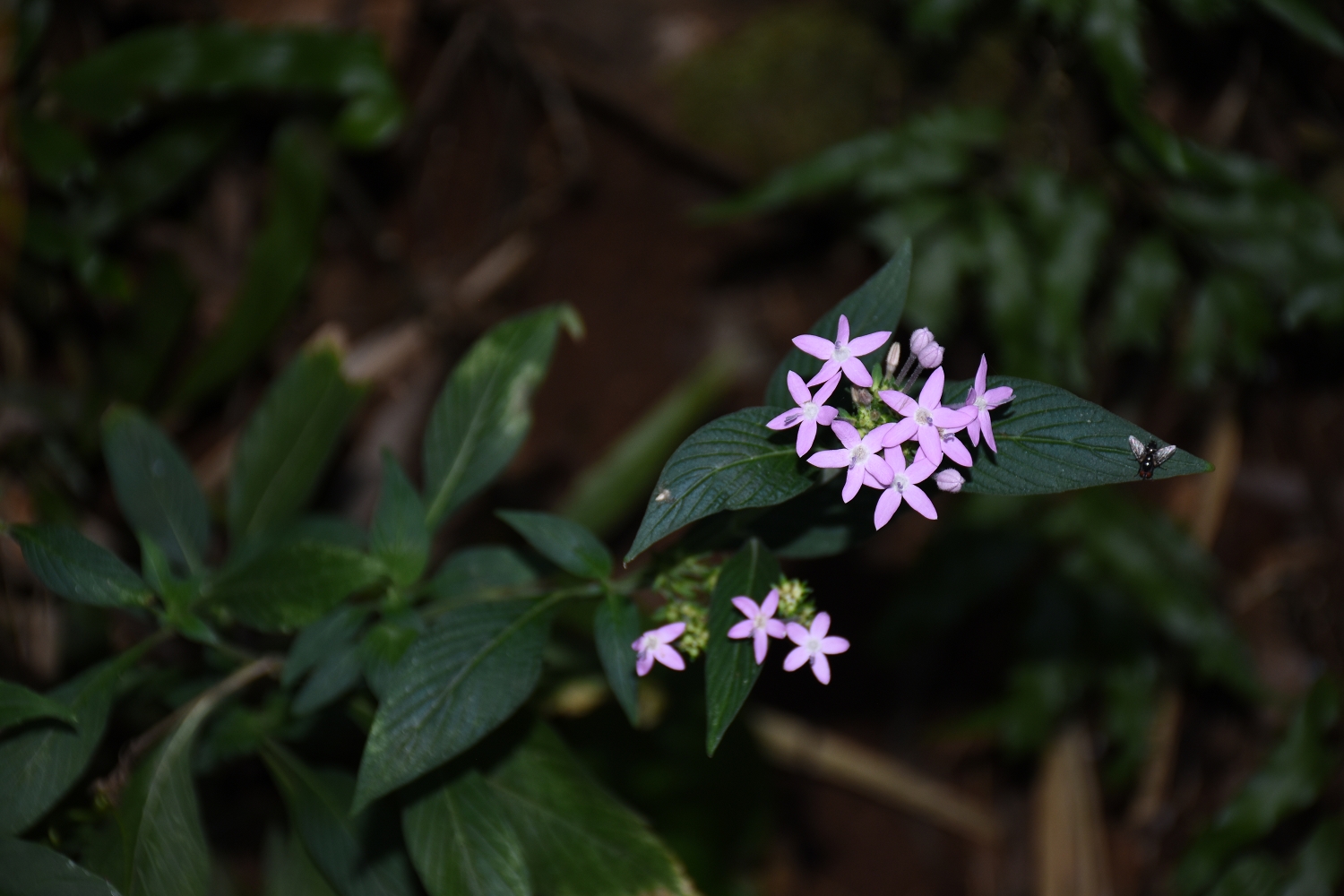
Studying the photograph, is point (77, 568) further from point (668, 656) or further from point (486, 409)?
point (668, 656)

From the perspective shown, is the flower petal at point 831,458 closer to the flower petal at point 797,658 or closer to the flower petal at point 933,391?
the flower petal at point 933,391

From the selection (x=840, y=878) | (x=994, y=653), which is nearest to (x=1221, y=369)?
(x=994, y=653)

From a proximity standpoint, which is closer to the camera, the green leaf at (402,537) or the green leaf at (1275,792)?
the green leaf at (402,537)

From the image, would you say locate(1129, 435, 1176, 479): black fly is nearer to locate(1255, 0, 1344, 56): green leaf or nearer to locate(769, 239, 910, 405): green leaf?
locate(769, 239, 910, 405): green leaf

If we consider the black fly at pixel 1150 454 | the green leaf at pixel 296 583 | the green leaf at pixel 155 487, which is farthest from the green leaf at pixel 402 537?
the black fly at pixel 1150 454

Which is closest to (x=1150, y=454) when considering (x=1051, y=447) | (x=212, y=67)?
(x=1051, y=447)

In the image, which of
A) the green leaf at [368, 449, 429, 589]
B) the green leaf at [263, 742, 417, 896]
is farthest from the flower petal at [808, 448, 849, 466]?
the green leaf at [263, 742, 417, 896]
